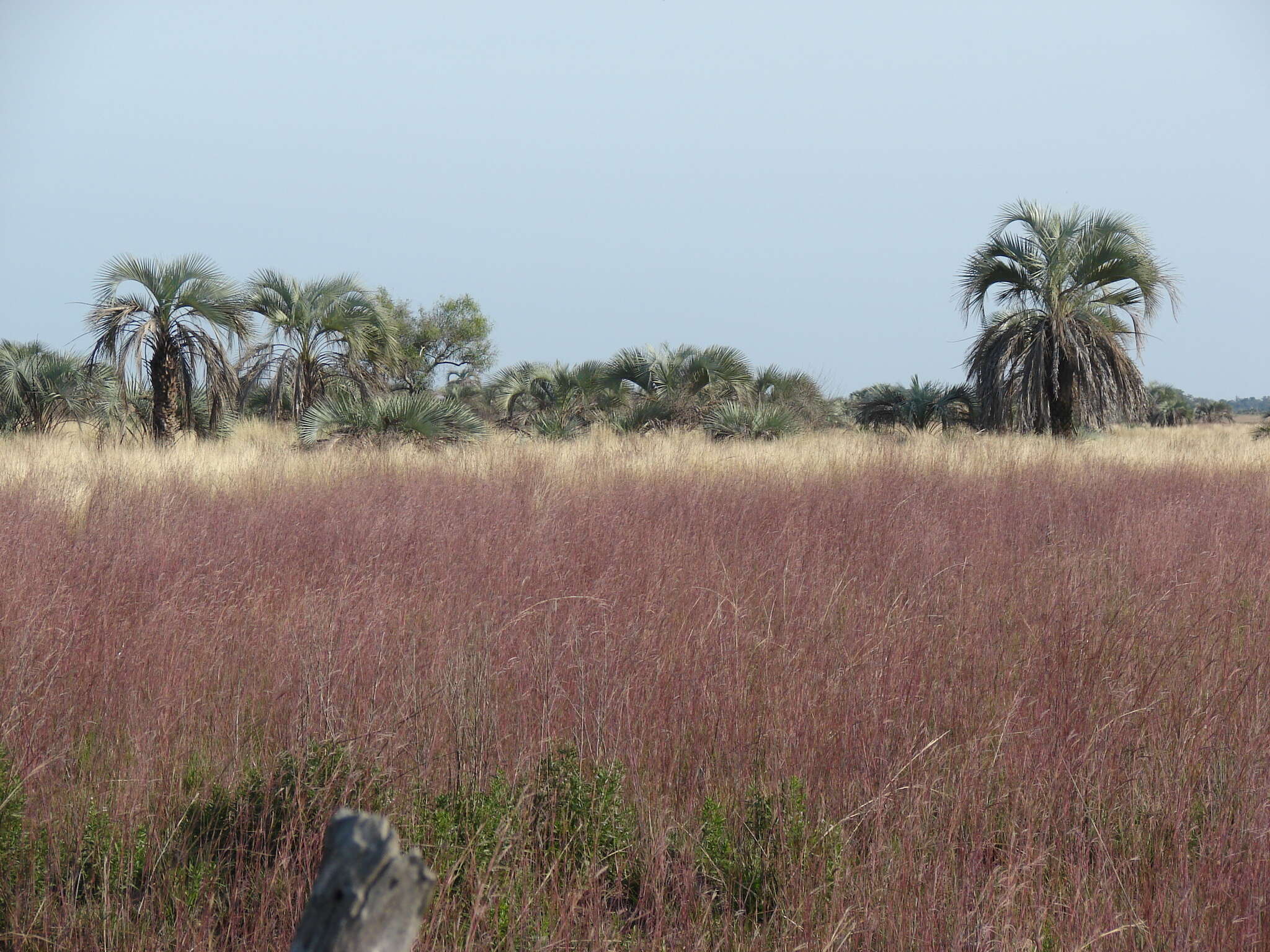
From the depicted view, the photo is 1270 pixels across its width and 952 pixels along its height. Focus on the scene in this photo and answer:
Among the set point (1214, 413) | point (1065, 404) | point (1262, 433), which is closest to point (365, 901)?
point (1065, 404)

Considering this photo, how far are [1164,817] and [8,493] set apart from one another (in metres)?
9.03

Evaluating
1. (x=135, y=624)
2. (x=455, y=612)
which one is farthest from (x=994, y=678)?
(x=135, y=624)

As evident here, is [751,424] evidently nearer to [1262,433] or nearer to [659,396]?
[659,396]

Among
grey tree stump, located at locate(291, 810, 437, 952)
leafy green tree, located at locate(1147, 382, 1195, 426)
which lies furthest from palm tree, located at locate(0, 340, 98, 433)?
leafy green tree, located at locate(1147, 382, 1195, 426)

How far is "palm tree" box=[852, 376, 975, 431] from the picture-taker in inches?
830

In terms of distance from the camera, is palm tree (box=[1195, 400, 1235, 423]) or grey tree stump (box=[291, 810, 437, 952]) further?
palm tree (box=[1195, 400, 1235, 423])

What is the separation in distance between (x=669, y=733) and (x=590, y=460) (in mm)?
8532

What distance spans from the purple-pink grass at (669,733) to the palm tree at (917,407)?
621 inches

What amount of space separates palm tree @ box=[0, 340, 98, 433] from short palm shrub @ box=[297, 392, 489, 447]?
916 cm

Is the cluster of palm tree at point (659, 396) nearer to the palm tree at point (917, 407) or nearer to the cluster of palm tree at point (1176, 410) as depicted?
the palm tree at point (917, 407)

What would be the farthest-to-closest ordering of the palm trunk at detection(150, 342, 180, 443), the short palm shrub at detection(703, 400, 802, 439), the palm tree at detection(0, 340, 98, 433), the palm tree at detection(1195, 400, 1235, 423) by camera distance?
the palm tree at detection(1195, 400, 1235, 423) → the palm tree at detection(0, 340, 98, 433) → the short palm shrub at detection(703, 400, 802, 439) → the palm trunk at detection(150, 342, 180, 443)

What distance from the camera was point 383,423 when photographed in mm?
14586

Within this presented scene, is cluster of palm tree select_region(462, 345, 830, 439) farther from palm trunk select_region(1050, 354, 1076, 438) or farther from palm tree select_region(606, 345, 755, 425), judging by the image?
palm trunk select_region(1050, 354, 1076, 438)

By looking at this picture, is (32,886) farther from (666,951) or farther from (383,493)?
(383,493)
